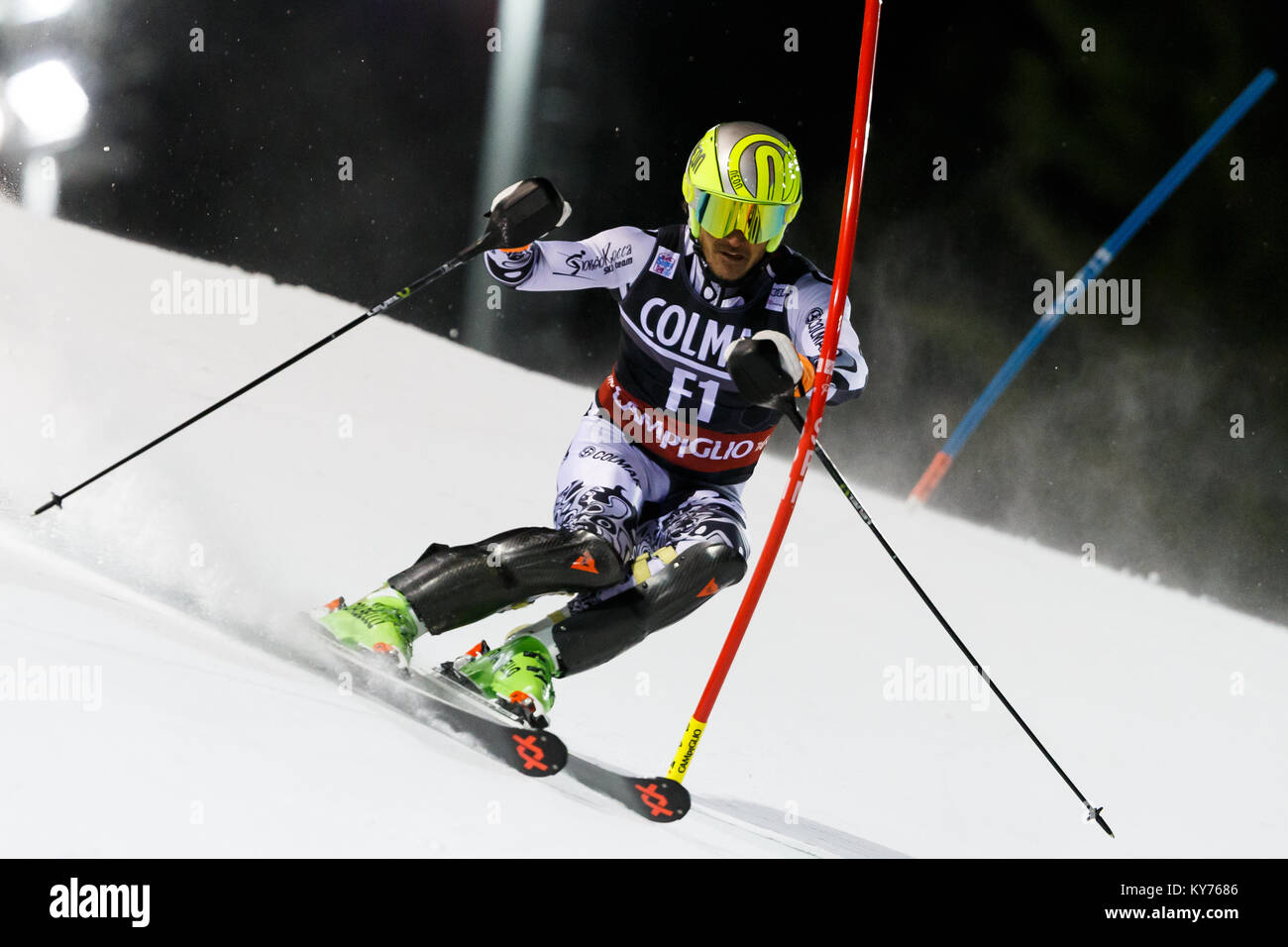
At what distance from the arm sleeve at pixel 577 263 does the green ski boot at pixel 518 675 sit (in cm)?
102

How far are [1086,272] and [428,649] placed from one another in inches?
186

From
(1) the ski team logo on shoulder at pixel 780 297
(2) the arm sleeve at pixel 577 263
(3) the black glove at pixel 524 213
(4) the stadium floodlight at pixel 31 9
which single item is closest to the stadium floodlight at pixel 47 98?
(4) the stadium floodlight at pixel 31 9

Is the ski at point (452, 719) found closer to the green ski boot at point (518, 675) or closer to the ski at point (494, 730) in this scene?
the ski at point (494, 730)

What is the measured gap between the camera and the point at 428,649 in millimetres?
4137

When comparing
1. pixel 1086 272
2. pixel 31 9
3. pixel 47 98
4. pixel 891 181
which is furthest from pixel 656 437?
pixel 31 9

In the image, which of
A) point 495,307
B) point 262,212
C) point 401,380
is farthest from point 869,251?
point 262,212

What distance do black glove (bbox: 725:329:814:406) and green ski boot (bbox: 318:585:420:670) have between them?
1.03m

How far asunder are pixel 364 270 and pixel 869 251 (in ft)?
9.54

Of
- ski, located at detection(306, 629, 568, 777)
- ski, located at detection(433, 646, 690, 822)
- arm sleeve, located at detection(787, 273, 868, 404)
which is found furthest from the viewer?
arm sleeve, located at detection(787, 273, 868, 404)

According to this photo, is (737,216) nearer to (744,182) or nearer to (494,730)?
(744,182)

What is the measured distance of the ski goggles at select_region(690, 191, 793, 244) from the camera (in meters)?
3.58

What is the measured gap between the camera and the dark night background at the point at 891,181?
705cm

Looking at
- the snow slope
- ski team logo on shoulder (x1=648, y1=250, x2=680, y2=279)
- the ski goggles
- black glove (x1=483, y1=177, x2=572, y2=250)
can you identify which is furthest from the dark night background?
the ski goggles

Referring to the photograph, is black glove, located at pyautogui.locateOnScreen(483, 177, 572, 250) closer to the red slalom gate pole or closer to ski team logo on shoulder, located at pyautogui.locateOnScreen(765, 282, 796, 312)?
ski team logo on shoulder, located at pyautogui.locateOnScreen(765, 282, 796, 312)
